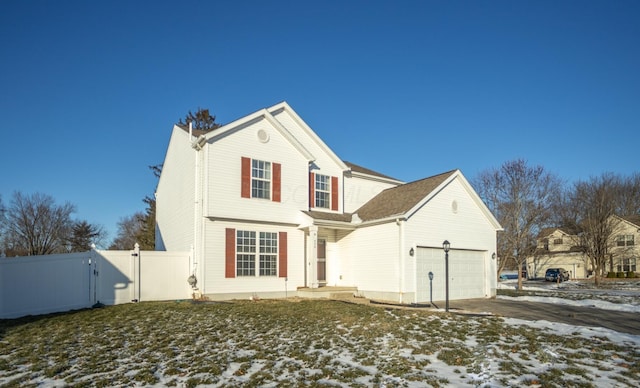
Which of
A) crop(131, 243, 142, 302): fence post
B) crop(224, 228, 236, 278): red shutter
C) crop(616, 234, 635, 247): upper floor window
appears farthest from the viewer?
crop(616, 234, 635, 247): upper floor window

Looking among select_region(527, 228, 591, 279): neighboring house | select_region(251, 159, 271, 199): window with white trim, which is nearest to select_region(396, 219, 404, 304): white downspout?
select_region(251, 159, 271, 199): window with white trim

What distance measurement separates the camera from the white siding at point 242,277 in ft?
53.3

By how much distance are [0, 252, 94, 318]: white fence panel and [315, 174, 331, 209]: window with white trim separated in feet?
31.4

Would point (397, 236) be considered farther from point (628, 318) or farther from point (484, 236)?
point (628, 318)

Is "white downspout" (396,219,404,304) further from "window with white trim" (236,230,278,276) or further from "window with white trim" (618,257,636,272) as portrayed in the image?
"window with white trim" (618,257,636,272)

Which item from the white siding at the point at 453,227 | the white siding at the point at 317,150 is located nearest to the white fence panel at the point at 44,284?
the white siding at the point at 317,150

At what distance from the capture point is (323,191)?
20.3 m

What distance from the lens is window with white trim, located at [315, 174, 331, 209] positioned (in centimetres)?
2005

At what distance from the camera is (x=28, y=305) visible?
13.6 m

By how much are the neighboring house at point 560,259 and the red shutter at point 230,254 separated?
137 feet

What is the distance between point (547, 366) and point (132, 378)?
23.2 ft

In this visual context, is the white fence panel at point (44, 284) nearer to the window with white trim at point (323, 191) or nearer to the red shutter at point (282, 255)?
the red shutter at point (282, 255)

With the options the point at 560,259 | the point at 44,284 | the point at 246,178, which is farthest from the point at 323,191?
the point at 560,259

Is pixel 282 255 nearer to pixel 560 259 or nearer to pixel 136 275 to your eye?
pixel 136 275
